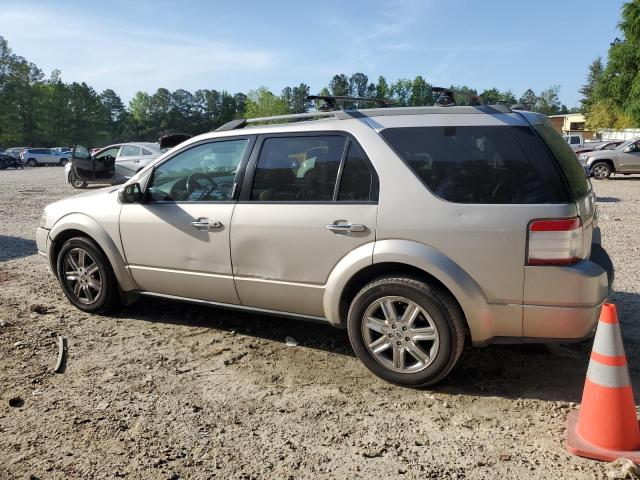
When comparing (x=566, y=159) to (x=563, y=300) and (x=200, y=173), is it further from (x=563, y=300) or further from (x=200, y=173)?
(x=200, y=173)

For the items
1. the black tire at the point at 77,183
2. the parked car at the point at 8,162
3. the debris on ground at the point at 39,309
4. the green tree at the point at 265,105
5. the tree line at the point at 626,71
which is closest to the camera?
the debris on ground at the point at 39,309

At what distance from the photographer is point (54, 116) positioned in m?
87.6

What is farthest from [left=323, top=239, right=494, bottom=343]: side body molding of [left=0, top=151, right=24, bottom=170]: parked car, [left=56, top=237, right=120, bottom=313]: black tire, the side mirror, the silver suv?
[left=0, top=151, right=24, bottom=170]: parked car

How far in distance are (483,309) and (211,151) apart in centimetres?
251

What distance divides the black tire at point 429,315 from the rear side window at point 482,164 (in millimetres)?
619

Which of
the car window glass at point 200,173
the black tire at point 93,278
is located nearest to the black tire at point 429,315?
the car window glass at point 200,173

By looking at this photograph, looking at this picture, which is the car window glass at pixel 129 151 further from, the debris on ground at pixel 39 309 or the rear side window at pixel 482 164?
the rear side window at pixel 482 164

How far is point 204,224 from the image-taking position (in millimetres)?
4156

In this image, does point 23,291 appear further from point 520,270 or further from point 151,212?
point 520,270

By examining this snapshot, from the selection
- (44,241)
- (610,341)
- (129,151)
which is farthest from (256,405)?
(129,151)

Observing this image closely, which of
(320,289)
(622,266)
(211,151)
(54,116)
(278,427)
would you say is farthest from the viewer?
(54,116)

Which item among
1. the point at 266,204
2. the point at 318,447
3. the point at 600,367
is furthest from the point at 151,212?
the point at 600,367

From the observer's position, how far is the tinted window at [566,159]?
323 cm

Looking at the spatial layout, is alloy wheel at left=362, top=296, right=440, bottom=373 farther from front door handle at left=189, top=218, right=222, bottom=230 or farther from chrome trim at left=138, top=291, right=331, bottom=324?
front door handle at left=189, top=218, right=222, bottom=230
